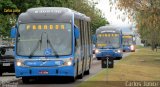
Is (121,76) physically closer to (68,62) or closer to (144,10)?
(68,62)

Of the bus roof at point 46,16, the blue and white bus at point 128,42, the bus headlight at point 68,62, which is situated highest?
the bus roof at point 46,16

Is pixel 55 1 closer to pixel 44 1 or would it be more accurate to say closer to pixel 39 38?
pixel 44 1

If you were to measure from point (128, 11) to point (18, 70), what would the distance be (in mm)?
23651

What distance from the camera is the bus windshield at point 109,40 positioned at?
2245 inches

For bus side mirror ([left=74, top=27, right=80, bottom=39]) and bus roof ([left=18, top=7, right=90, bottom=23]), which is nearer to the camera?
bus side mirror ([left=74, top=27, right=80, bottom=39])

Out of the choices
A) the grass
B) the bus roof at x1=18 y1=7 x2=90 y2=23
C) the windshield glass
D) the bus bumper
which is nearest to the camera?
the bus bumper

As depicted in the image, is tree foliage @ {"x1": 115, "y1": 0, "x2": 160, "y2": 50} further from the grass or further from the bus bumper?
the bus bumper

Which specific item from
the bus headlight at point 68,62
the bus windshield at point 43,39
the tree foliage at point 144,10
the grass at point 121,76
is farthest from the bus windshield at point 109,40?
the bus headlight at point 68,62

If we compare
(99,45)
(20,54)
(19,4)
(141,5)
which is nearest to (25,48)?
(20,54)

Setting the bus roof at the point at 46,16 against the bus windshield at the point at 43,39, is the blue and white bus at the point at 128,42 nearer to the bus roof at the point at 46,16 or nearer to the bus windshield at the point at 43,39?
the bus roof at the point at 46,16

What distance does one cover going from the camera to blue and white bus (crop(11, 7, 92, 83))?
25297mm

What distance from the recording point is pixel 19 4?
46.1m

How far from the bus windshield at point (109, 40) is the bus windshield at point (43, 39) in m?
31.3

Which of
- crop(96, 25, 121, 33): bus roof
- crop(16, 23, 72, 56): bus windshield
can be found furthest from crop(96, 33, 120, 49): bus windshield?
crop(16, 23, 72, 56): bus windshield
